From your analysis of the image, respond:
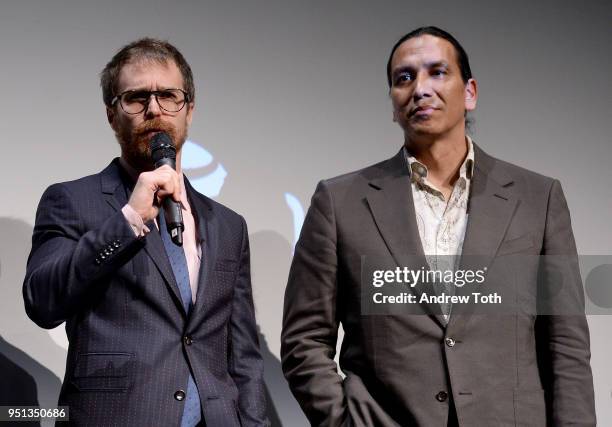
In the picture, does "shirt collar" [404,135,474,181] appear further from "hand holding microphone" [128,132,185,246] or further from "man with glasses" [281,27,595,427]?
"hand holding microphone" [128,132,185,246]

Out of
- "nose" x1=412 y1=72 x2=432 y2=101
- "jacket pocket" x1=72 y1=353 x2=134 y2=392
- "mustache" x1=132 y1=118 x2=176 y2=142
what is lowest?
"jacket pocket" x1=72 y1=353 x2=134 y2=392

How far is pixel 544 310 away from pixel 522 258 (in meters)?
0.17

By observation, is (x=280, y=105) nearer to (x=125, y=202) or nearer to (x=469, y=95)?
(x=469, y=95)

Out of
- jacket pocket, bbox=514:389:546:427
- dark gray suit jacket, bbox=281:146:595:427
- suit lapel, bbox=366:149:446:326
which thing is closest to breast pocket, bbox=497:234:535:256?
dark gray suit jacket, bbox=281:146:595:427

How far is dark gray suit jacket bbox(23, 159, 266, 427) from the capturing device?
7.25 feet

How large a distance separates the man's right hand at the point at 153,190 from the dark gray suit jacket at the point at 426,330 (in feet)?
1.81

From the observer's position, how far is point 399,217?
2.50 metres

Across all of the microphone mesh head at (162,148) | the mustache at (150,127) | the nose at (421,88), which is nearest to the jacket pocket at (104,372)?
the microphone mesh head at (162,148)

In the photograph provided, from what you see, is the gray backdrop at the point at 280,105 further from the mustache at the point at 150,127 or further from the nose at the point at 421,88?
the nose at the point at 421,88

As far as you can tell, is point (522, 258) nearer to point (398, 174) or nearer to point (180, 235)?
point (398, 174)

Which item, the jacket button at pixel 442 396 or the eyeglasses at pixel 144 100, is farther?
the eyeglasses at pixel 144 100

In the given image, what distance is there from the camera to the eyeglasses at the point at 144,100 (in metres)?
2.53

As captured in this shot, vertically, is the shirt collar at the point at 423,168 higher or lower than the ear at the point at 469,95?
lower

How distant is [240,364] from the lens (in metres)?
2.59
